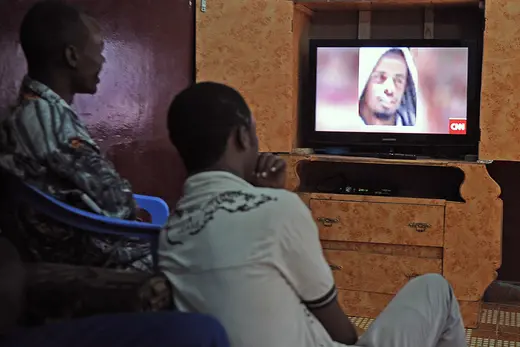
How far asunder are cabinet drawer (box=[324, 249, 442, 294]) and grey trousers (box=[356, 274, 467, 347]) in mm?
1684

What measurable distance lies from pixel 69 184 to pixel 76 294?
1.34 feet

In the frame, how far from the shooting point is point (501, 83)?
10.9ft

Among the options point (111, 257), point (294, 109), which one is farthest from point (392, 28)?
point (111, 257)

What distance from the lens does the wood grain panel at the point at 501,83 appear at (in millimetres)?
3303

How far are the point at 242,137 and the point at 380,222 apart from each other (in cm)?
212

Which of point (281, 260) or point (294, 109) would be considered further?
point (294, 109)

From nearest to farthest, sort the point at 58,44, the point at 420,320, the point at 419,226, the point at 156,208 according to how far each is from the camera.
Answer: the point at 420,320
the point at 58,44
the point at 156,208
the point at 419,226

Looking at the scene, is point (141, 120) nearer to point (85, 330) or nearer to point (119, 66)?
point (119, 66)

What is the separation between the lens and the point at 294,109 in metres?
3.74

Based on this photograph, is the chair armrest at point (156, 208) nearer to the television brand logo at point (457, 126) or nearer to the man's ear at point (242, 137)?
the man's ear at point (242, 137)

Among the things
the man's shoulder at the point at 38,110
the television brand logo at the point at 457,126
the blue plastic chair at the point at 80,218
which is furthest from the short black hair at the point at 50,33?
the television brand logo at the point at 457,126

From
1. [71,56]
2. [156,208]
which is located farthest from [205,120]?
[156,208]

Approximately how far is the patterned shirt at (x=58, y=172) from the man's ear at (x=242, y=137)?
0.45 m

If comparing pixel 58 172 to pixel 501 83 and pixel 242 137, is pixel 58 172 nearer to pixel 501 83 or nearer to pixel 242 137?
pixel 242 137
